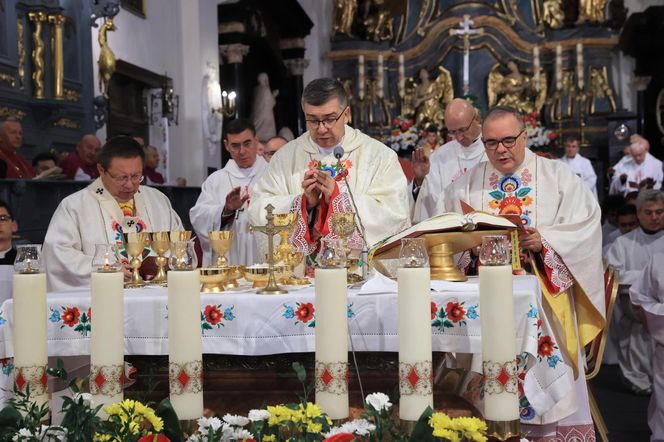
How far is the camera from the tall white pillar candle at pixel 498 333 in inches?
85.4

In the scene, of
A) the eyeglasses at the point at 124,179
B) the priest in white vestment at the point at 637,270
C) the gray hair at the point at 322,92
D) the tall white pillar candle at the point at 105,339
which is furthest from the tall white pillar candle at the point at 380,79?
the tall white pillar candle at the point at 105,339

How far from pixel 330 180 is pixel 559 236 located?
105cm

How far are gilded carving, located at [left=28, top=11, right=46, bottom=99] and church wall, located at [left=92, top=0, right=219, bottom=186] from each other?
8.27 feet

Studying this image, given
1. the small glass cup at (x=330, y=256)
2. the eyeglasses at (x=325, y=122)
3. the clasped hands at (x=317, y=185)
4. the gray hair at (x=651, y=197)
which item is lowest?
the small glass cup at (x=330, y=256)

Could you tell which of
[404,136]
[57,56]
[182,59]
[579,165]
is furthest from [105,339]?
[579,165]

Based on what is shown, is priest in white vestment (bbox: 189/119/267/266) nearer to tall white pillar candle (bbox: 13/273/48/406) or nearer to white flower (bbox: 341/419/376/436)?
tall white pillar candle (bbox: 13/273/48/406)

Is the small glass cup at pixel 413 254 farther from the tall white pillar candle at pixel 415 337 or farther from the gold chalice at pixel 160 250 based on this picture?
the gold chalice at pixel 160 250

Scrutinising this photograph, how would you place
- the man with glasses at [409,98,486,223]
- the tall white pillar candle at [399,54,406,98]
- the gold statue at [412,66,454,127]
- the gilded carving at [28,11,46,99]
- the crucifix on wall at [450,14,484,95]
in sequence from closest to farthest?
the man with glasses at [409,98,486,223], the gilded carving at [28,11,46,99], the crucifix on wall at [450,14,484,95], the gold statue at [412,66,454,127], the tall white pillar candle at [399,54,406,98]

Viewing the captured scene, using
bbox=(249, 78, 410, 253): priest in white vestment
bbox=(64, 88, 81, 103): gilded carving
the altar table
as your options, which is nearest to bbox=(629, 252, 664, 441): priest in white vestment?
bbox=(249, 78, 410, 253): priest in white vestment

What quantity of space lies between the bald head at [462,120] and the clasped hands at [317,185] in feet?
8.61

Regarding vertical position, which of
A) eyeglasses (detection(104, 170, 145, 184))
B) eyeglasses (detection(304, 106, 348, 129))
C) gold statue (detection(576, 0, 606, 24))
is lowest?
eyeglasses (detection(104, 170, 145, 184))

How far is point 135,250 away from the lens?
347 centimetres

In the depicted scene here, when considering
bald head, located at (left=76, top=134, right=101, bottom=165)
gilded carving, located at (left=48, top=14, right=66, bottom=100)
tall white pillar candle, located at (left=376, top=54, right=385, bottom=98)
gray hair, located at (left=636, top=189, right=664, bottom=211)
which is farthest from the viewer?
tall white pillar candle, located at (left=376, top=54, right=385, bottom=98)

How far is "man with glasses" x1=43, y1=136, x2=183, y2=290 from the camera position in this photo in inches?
158
